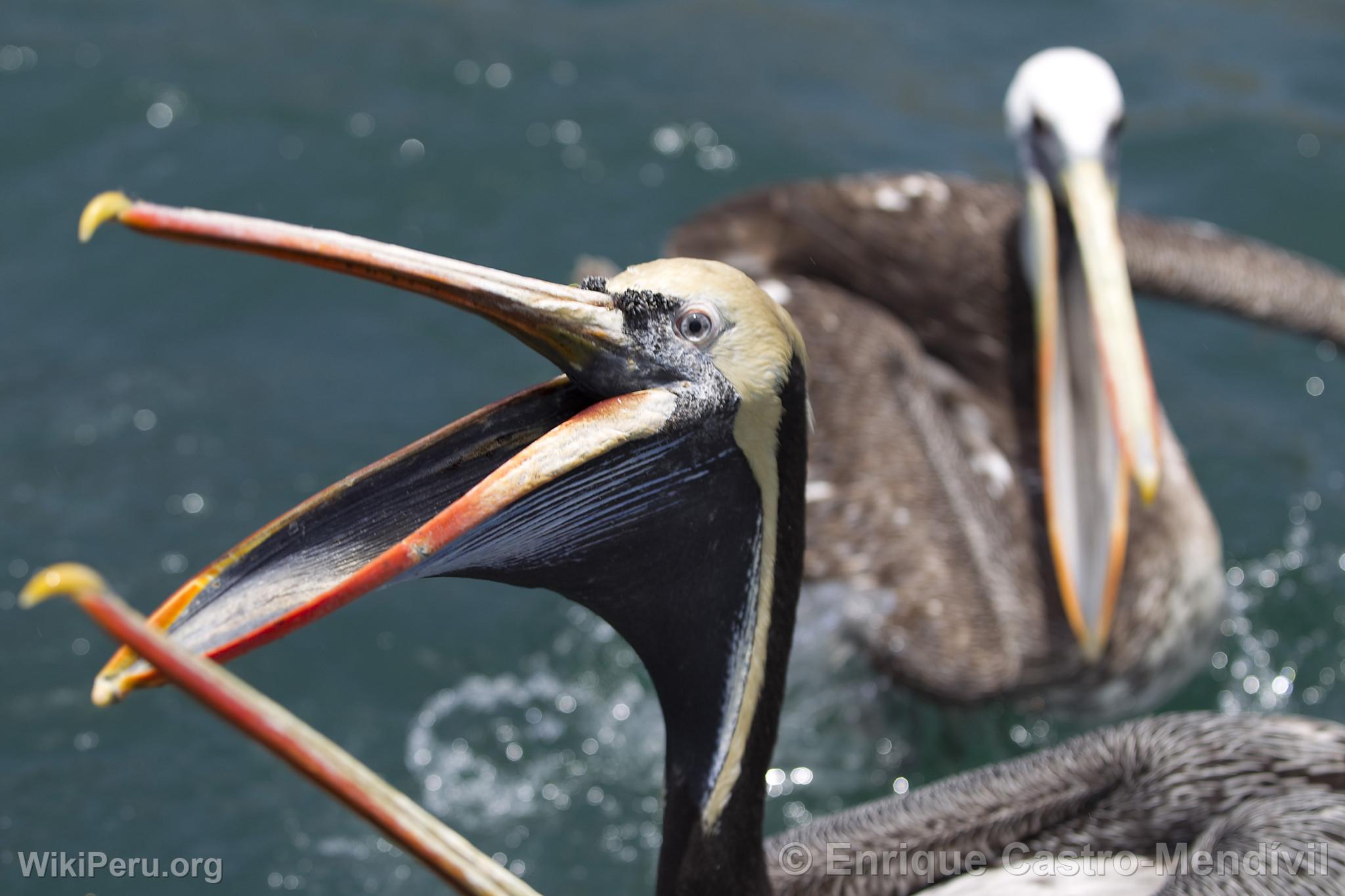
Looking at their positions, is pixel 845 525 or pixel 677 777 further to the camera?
pixel 845 525

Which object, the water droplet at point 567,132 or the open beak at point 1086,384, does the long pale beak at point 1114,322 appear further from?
the water droplet at point 567,132

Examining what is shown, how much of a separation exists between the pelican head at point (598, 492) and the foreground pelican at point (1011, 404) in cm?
167

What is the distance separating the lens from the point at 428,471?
7.41 ft

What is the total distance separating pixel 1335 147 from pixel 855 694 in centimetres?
402

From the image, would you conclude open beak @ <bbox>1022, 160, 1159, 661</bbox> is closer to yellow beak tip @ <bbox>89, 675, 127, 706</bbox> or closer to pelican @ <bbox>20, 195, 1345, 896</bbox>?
pelican @ <bbox>20, 195, 1345, 896</bbox>

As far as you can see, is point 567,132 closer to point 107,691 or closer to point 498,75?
point 498,75

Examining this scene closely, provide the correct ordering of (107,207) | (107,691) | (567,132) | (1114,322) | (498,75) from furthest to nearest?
(498,75), (567,132), (1114,322), (107,207), (107,691)

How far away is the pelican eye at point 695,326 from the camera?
7.33ft

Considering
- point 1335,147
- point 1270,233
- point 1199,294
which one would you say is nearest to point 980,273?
point 1199,294

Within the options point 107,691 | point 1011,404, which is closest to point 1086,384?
point 1011,404

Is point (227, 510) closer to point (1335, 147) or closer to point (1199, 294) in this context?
point (1199, 294)

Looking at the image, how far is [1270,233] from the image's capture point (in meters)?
6.74

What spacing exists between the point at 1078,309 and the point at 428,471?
299 cm

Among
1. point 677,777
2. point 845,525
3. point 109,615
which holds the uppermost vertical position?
point 109,615
